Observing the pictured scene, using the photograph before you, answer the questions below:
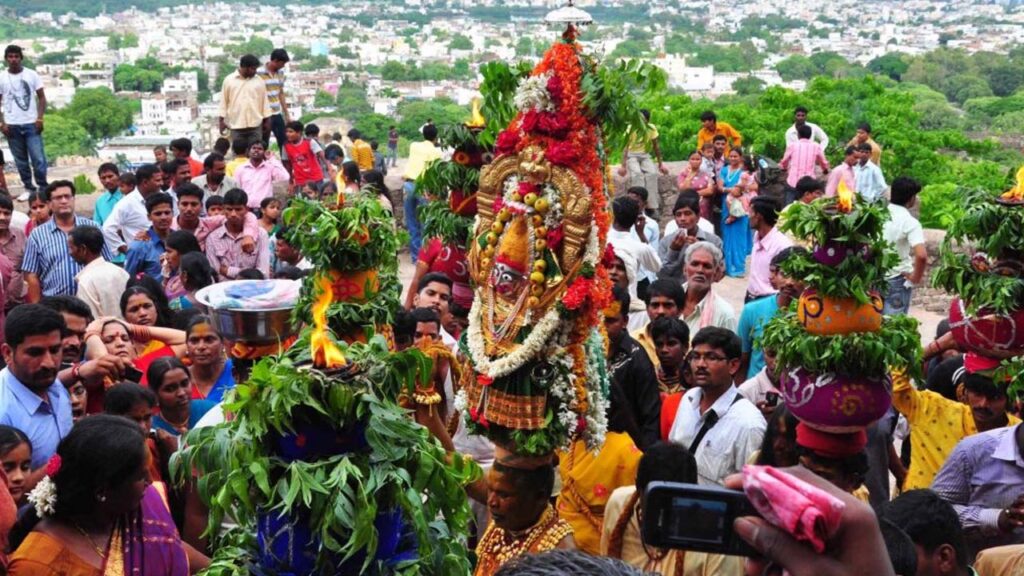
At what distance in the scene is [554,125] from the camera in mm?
5863

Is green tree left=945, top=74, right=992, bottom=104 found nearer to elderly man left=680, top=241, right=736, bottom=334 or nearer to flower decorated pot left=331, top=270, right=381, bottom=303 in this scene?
elderly man left=680, top=241, right=736, bottom=334

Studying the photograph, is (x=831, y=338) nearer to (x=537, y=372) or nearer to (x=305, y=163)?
(x=537, y=372)

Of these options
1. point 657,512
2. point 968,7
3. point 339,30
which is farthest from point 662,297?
point 968,7

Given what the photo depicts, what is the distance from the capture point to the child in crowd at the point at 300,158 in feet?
44.1

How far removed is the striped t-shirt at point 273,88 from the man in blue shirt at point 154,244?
15.6 feet

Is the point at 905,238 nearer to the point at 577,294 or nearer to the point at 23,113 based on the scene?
the point at 577,294

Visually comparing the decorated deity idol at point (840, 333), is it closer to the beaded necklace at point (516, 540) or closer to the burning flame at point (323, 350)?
the beaded necklace at point (516, 540)

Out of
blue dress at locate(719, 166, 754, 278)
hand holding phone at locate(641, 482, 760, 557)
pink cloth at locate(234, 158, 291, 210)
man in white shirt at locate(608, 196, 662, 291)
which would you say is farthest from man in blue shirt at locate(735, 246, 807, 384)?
pink cloth at locate(234, 158, 291, 210)

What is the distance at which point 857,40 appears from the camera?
108 metres

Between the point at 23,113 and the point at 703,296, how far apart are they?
342 inches

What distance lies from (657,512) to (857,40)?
4380 inches

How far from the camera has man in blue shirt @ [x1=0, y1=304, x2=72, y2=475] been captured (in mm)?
5301

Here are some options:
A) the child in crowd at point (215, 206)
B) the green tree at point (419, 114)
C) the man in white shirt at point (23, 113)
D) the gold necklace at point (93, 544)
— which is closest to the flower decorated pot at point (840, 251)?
the gold necklace at point (93, 544)

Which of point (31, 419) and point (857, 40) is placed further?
point (857, 40)
